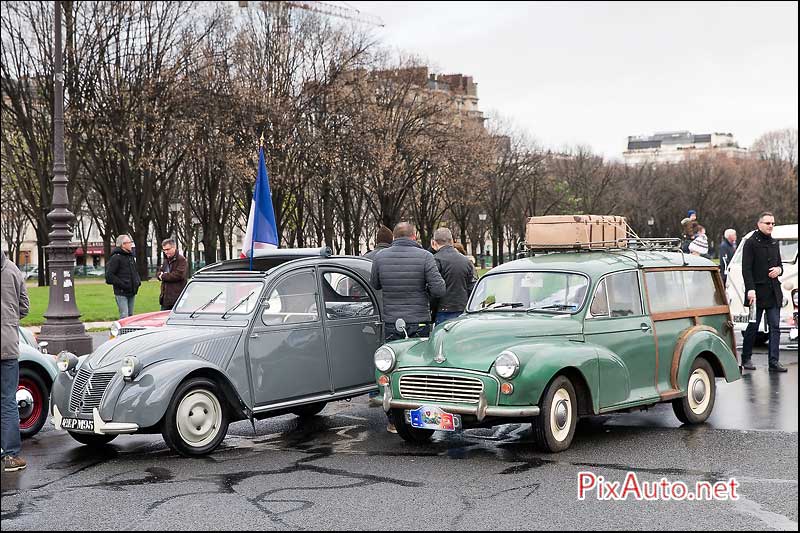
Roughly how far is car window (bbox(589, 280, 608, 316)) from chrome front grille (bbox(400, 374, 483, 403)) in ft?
5.21

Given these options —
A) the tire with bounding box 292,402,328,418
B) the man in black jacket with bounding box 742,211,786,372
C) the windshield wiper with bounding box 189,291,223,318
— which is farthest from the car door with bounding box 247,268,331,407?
the man in black jacket with bounding box 742,211,786,372

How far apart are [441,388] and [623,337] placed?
1895 millimetres

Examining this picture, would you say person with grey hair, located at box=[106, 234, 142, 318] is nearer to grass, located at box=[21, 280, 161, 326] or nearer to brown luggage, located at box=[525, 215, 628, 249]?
grass, located at box=[21, 280, 161, 326]

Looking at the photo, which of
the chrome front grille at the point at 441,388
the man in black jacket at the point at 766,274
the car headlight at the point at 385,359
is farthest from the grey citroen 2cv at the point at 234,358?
the man in black jacket at the point at 766,274

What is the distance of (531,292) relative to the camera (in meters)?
9.78

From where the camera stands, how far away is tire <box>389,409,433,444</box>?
921cm

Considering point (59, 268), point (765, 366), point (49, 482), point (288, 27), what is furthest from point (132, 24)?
point (49, 482)

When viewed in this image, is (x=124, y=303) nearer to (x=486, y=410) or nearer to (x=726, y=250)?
(x=486, y=410)

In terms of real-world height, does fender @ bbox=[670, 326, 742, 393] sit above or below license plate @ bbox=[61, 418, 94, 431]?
above

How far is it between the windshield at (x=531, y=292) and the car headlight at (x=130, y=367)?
3200mm

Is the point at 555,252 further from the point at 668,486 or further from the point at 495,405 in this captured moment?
the point at 668,486

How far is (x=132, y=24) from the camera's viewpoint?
39125 mm

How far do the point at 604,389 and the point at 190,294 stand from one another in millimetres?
4287

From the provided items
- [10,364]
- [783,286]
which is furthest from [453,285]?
[783,286]
